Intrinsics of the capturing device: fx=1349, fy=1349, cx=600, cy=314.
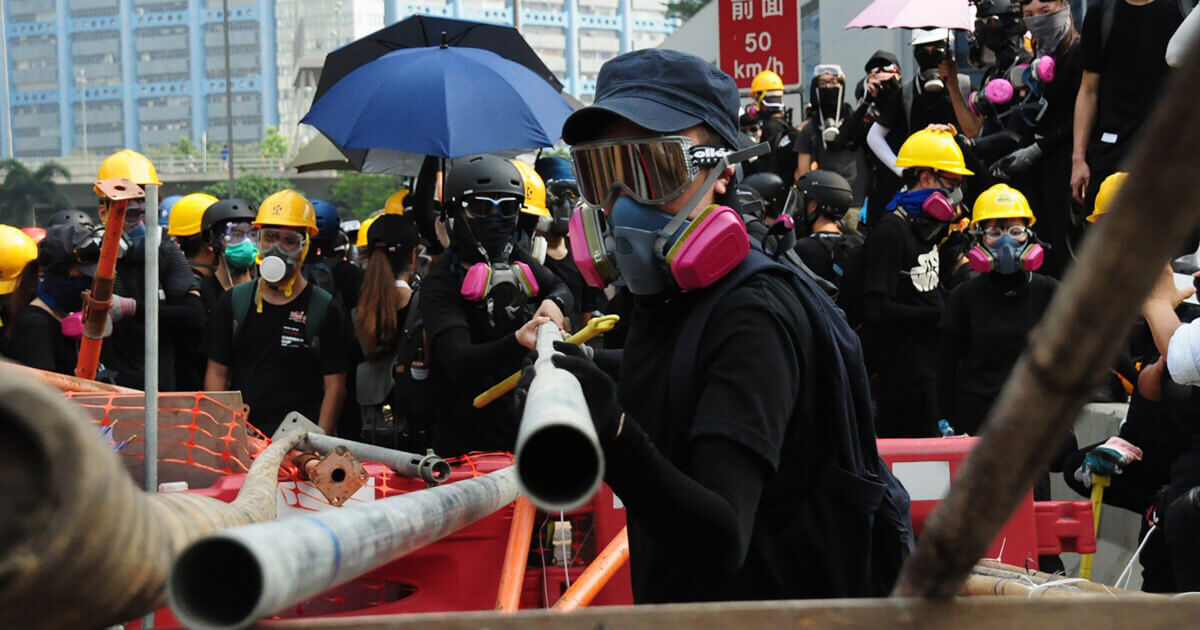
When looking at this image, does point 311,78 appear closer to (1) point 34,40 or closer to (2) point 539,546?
(1) point 34,40

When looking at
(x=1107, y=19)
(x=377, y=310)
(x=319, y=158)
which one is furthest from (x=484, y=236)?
(x=319, y=158)

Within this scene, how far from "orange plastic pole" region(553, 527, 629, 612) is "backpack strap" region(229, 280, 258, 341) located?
356 centimetres

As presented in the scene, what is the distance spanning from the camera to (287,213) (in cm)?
800

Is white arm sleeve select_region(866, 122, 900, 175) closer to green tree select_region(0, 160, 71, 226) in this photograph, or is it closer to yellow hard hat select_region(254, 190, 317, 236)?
yellow hard hat select_region(254, 190, 317, 236)

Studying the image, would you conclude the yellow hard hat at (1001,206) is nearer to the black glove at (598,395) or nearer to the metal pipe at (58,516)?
the black glove at (598,395)

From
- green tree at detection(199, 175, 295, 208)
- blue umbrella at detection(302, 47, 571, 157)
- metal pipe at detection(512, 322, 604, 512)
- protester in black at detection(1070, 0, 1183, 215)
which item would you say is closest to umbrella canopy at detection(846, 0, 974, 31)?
protester in black at detection(1070, 0, 1183, 215)

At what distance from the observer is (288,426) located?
15.7ft

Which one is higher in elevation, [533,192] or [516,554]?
[533,192]

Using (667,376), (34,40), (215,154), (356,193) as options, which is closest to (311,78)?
(356,193)

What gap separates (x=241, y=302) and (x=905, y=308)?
378 cm

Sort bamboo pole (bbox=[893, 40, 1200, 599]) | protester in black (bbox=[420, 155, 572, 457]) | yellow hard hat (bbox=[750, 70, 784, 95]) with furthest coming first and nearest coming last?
1. yellow hard hat (bbox=[750, 70, 784, 95])
2. protester in black (bbox=[420, 155, 572, 457])
3. bamboo pole (bbox=[893, 40, 1200, 599])

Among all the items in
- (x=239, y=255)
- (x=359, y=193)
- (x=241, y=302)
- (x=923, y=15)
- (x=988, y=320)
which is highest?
(x=923, y=15)

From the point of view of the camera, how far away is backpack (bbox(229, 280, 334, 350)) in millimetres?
7438

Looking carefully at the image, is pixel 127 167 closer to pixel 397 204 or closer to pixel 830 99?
pixel 397 204
